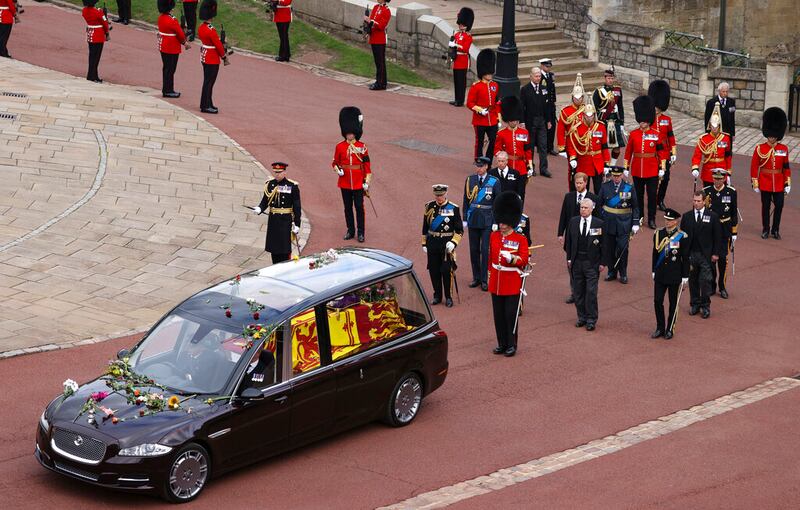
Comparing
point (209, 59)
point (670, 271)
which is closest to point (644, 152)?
point (670, 271)

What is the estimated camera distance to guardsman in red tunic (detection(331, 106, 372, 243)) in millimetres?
18469

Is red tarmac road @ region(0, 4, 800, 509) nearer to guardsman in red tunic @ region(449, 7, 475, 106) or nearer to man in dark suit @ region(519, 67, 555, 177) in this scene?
man in dark suit @ region(519, 67, 555, 177)

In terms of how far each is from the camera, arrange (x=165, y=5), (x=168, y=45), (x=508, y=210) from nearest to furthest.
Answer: (x=508, y=210)
(x=168, y=45)
(x=165, y=5)

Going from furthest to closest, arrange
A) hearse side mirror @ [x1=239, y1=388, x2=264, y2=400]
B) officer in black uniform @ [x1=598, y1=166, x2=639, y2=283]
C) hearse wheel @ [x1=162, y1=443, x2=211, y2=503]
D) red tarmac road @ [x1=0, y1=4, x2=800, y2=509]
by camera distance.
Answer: officer in black uniform @ [x1=598, y1=166, x2=639, y2=283] → red tarmac road @ [x1=0, y1=4, x2=800, y2=509] → hearse side mirror @ [x1=239, y1=388, x2=264, y2=400] → hearse wheel @ [x1=162, y1=443, x2=211, y2=503]

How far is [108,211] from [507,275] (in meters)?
6.96

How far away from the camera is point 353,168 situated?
18469 millimetres

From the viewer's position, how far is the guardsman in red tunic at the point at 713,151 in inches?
789

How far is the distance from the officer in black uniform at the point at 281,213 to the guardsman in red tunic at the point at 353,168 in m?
1.97

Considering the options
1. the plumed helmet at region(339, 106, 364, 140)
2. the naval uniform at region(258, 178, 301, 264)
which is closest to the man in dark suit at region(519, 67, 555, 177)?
the plumed helmet at region(339, 106, 364, 140)

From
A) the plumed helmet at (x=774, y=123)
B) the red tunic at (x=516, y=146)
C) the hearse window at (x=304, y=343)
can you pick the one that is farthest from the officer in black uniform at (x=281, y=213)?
the plumed helmet at (x=774, y=123)

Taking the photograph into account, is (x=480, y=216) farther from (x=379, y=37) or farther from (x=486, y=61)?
(x=379, y=37)

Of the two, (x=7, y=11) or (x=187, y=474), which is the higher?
(x=7, y=11)

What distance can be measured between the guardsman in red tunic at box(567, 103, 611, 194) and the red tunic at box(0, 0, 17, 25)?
1327 centimetres

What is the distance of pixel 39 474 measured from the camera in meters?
10.9
